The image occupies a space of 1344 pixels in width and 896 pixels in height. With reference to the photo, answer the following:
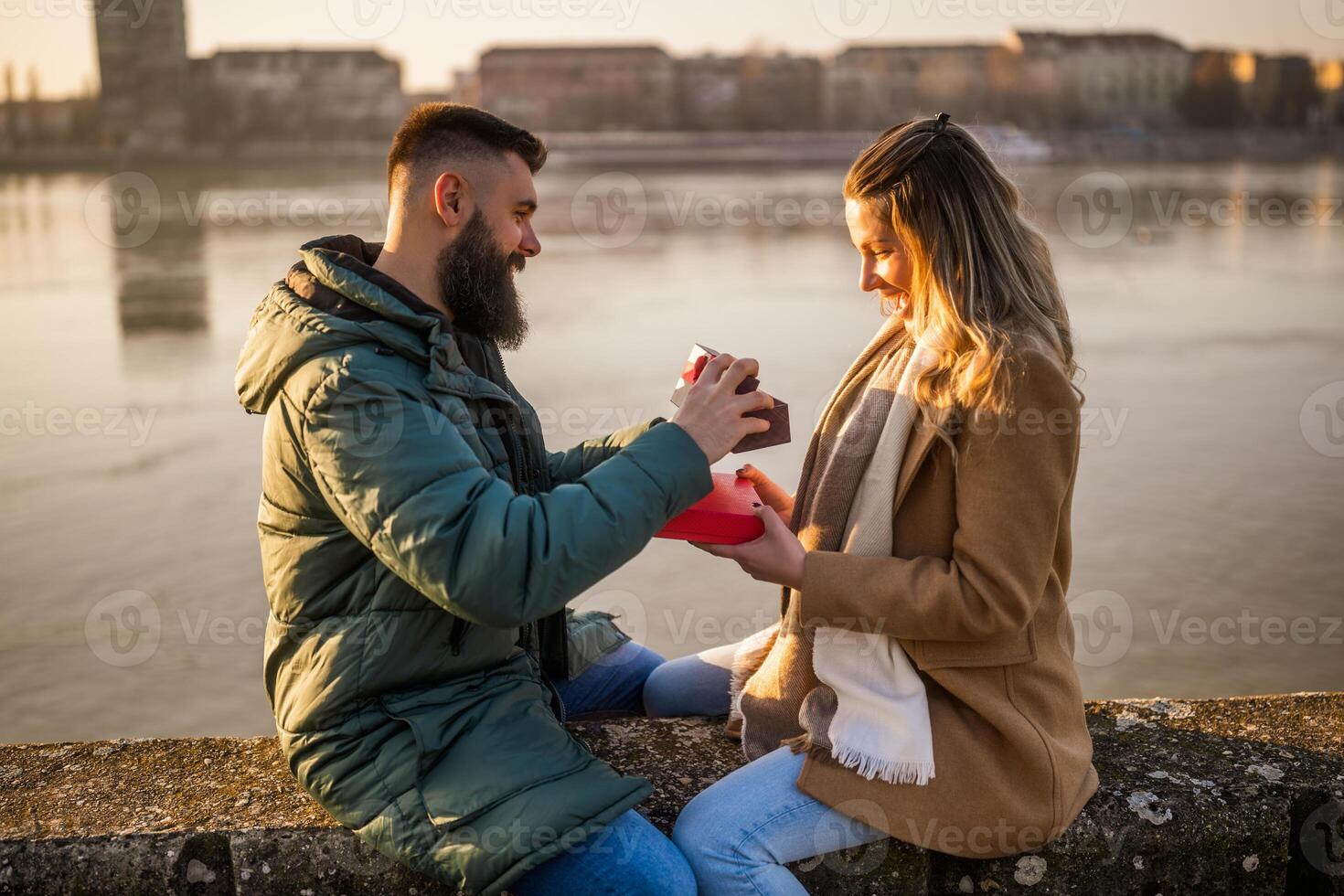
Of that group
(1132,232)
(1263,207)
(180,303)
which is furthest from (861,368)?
(1263,207)

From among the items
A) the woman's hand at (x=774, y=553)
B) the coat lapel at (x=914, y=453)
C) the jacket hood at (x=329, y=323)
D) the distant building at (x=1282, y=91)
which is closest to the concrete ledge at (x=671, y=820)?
the woman's hand at (x=774, y=553)

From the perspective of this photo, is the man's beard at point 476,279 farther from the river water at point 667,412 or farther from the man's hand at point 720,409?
the river water at point 667,412

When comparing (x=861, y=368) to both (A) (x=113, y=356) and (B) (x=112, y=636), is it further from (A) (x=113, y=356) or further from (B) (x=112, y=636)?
(A) (x=113, y=356)

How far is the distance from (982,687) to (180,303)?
14.0m

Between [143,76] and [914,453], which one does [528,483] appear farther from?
[143,76]

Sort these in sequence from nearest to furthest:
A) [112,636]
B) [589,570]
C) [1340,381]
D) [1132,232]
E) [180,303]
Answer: [589,570] → [112,636] → [1340,381] → [180,303] → [1132,232]

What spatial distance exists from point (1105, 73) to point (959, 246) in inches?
2946

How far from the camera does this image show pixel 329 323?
6.14 ft

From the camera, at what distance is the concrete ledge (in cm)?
193

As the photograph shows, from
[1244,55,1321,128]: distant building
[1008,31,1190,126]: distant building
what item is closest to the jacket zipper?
[1244,55,1321,128]: distant building

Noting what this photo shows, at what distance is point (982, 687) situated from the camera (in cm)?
191

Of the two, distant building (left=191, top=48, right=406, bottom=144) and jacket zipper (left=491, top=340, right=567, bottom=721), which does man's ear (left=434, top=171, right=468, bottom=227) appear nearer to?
jacket zipper (left=491, top=340, right=567, bottom=721)

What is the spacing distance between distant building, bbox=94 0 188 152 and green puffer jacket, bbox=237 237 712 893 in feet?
193

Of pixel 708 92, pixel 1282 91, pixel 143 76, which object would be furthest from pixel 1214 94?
pixel 143 76
